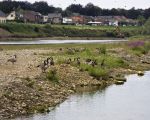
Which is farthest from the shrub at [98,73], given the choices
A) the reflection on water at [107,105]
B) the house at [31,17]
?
the house at [31,17]

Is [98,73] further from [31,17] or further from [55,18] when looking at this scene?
[55,18]

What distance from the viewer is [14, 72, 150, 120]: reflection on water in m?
27.9

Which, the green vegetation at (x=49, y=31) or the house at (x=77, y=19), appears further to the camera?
the house at (x=77, y=19)

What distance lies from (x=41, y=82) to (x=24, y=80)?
1.80 m

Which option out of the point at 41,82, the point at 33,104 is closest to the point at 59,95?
the point at 41,82

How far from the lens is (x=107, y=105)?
31.4 m

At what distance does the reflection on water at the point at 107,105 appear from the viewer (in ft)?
91.4

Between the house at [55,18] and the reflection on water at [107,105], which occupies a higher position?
the reflection on water at [107,105]

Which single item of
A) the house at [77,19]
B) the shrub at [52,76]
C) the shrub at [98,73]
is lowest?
the house at [77,19]

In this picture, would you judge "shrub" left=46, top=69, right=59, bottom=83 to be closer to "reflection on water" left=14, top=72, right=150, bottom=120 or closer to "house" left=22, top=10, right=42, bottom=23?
"reflection on water" left=14, top=72, right=150, bottom=120

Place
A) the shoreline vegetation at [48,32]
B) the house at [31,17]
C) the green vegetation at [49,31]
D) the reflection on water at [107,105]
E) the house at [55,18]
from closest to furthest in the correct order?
the reflection on water at [107,105] < the shoreline vegetation at [48,32] < the green vegetation at [49,31] < the house at [31,17] < the house at [55,18]

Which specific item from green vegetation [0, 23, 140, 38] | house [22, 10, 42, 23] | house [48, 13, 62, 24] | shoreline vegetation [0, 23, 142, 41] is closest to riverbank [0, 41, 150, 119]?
shoreline vegetation [0, 23, 142, 41]

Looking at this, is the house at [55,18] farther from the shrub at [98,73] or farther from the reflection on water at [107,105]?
the reflection on water at [107,105]

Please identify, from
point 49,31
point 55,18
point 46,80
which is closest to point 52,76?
point 46,80
